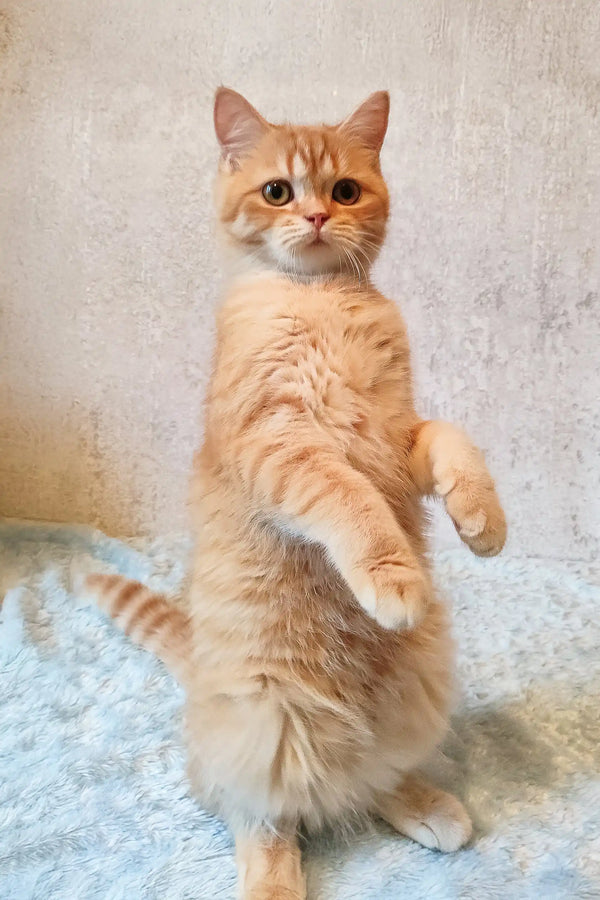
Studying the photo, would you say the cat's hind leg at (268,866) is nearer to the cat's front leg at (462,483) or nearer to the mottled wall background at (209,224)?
the cat's front leg at (462,483)

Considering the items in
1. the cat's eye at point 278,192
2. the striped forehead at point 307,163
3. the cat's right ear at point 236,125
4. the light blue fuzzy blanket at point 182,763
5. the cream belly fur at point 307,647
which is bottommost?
the light blue fuzzy blanket at point 182,763

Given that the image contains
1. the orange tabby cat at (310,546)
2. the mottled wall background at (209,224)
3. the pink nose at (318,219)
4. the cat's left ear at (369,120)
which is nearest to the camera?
the orange tabby cat at (310,546)

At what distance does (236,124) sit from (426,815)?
0.95m

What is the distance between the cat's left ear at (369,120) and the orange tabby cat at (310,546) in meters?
0.10

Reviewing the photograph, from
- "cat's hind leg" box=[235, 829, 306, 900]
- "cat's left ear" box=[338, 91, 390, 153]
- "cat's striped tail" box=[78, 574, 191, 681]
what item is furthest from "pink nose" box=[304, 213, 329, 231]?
"cat's hind leg" box=[235, 829, 306, 900]

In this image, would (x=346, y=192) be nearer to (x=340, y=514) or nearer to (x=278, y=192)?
(x=278, y=192)

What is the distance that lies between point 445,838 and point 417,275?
1.09m

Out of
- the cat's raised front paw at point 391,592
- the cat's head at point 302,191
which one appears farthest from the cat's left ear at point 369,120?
the cat's raised front paw at point 391,592

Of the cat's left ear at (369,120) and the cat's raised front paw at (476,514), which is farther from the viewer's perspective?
the cat's left ear at (369,120)

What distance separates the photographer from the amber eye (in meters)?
0.96

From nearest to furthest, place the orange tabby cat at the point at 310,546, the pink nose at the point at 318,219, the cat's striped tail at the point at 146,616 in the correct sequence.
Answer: the orange tabby cat at the point at 310,546 → the pink nose at the point at 318,219 → the cat's striped tail at the point at 146,616

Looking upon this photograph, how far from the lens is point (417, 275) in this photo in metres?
1.53

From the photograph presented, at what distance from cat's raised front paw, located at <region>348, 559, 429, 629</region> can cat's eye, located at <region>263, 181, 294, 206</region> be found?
52 cm

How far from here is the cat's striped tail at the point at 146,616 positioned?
1.14m
